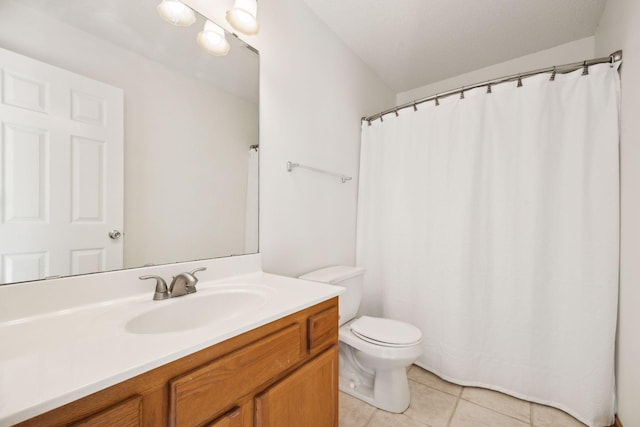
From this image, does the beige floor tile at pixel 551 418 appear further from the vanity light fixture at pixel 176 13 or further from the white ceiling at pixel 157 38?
the vanity light fixture at pixel 176 13

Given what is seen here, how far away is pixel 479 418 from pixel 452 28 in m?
2.37

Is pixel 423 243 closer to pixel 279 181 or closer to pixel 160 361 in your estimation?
pixel 279 181

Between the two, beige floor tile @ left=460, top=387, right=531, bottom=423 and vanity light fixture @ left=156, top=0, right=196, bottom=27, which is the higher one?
vanity light fixture @ left=156, top=0, right=196, bottom=27

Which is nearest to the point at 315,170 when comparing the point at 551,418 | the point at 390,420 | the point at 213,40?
the point at 213,40

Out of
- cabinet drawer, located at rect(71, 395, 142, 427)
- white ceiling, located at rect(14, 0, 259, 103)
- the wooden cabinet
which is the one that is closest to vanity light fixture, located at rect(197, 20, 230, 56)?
white ceiling, located at rect(14, 0, 259, 103)

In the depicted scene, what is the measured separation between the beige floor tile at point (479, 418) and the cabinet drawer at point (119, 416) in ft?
5.05

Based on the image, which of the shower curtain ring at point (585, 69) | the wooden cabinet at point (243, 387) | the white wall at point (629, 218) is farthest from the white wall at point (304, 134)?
the white wall at point (629, 218)

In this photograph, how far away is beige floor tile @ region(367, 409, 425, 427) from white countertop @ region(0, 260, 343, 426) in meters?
0.99

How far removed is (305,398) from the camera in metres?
0.93

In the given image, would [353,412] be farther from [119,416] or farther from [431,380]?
[119,416]

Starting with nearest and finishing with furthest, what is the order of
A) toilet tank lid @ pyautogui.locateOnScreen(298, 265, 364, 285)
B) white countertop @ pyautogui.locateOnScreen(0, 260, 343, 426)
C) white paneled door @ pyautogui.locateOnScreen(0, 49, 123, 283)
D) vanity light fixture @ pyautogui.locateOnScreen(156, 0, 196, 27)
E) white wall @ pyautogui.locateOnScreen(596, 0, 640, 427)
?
white countertop @ pyautogui.locateOnScreen(0, 260, 343, 426) < white paneled door @ pyautogui.locateOnScreen(0, 49, 123, 283) < vanity light fixture @ pyautogui.locateOnScreen(156, 0, 196, 27) < white wall @ pyautogui.locateOnScreen(596, 0, 640, 427) < toilet tank lid @ pyautogui.locateOnScreen(298, 265, 364, 285)

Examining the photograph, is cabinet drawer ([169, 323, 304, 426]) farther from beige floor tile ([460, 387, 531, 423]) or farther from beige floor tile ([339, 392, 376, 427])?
beige floor tile ([460, 387, 531, 423])

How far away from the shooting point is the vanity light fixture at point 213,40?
1208mm

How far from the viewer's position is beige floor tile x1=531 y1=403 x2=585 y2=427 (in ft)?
4.70
